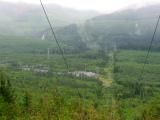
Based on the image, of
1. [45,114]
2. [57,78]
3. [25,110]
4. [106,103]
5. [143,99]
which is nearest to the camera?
[45,114]

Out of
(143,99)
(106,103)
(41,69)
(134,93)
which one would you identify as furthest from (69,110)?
(41,69)

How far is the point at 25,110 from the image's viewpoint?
2913 inches

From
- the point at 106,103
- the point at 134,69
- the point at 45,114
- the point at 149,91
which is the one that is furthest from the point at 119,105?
the point at 134,69

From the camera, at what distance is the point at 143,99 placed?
433 ft

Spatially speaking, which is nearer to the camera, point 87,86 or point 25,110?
point 25,110

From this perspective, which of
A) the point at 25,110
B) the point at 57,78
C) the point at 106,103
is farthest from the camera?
the point at 57,78

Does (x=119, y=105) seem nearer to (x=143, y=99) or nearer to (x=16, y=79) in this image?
(x=143, y=99)

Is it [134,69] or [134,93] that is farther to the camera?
[134,69]

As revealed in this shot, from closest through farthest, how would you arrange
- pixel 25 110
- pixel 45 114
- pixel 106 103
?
pixel 45 114 < pixel 25 110 < pixel 106 103

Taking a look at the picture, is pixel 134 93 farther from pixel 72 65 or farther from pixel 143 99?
pixel 72 65

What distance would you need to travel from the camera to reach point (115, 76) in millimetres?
171625

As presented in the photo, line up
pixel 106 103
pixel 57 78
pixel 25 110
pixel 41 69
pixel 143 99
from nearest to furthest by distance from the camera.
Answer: pixel 25 110 < pixel 106 103 < pixel 143 99 < pixel 57 78 < pixel 41 69

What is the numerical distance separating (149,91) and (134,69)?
4977cm

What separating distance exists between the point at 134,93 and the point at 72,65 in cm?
6223
